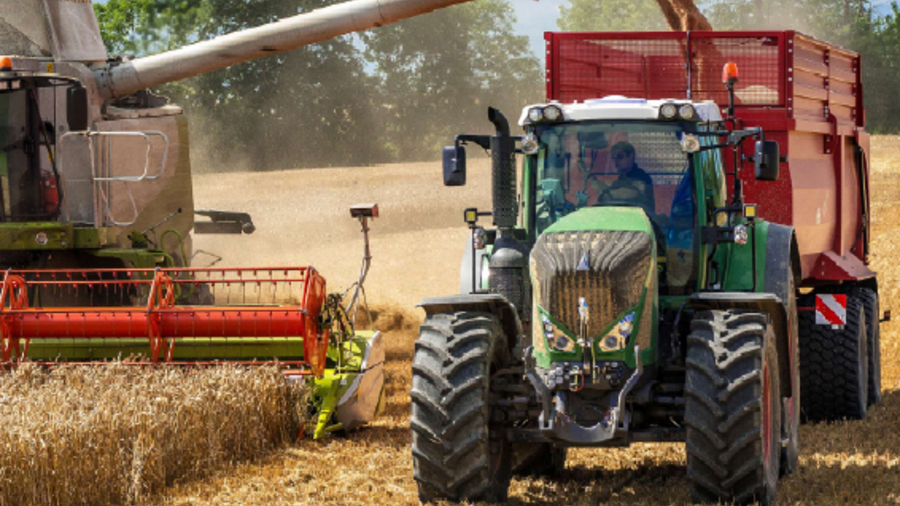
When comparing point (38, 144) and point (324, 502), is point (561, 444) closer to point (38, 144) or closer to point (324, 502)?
point (324, 502)

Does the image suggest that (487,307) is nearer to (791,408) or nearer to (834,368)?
(791,408)

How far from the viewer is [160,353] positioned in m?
8.23

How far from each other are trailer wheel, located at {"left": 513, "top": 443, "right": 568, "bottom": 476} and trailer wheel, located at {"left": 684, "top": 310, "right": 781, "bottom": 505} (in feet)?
3.99

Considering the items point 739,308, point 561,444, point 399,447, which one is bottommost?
point 399,447

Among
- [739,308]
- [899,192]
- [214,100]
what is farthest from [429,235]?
[214,100]

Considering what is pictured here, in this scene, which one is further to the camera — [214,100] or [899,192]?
[214,100]

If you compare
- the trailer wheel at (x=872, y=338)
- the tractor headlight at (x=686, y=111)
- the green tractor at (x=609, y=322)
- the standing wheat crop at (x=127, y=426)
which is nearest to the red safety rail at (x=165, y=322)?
the standing wheat crop at (x=127, y=426)

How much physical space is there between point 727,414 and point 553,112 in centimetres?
177

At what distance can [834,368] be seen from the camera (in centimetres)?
868

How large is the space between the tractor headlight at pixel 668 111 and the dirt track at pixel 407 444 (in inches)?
70.7

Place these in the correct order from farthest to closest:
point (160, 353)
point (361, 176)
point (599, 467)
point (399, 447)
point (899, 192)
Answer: point (361, 176) → point (899, 192) → point (160, 353) → point (399, 447) → point (599, 467)

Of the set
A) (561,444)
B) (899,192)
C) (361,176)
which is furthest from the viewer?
(361,176)

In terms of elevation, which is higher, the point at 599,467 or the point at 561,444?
the point at 561,444

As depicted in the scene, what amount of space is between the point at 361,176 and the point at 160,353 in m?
27.4
